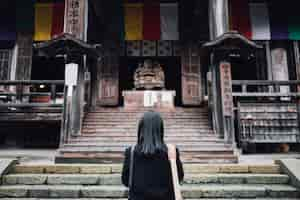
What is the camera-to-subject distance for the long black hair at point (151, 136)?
2.60m

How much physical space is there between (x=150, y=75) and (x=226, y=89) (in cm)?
554

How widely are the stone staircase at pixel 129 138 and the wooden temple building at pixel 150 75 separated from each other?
33 mm

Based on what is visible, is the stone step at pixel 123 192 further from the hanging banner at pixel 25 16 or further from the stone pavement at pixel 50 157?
the hanging banner at pixel 25 16

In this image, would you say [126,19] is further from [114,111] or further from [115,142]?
[115,142]

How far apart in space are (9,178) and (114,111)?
5276mm

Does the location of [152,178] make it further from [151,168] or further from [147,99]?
[147,99]

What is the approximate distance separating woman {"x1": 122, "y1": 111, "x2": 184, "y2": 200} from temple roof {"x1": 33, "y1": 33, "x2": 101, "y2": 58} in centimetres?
610

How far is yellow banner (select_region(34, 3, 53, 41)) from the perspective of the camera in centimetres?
1259

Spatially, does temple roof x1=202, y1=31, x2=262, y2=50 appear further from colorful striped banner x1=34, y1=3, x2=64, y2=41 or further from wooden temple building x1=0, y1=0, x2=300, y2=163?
colorful striped banner x1=34, y1=3, x2=64, y2=41

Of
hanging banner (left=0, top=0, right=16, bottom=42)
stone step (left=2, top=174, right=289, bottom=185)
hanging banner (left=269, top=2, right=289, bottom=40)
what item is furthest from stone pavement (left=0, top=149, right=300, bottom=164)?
hanging banner (left=0, top=0, right=16, bottom=42)

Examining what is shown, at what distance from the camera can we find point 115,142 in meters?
Answer: 8.14

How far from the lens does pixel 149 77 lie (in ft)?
43.6

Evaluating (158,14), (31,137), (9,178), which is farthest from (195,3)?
(9,178)

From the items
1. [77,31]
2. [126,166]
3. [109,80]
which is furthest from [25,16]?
[126,166]
